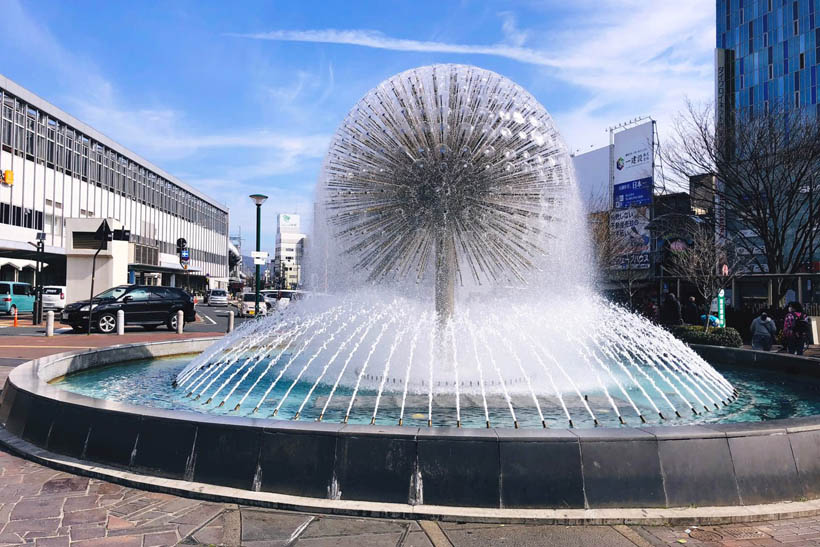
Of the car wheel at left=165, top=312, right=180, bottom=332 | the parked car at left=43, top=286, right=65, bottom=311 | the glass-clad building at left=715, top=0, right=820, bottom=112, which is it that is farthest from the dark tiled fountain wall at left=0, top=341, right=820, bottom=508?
the glass-clad building at left=715, top=0, right=820, bottom=112

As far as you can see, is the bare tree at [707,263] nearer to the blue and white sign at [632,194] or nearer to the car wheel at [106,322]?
the blue and white sign at [632,194]

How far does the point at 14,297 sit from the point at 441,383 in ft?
107

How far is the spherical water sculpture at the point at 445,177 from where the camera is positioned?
28.6 feet

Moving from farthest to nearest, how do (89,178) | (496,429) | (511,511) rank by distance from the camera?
(89,178) → (496,429) → (511,511)

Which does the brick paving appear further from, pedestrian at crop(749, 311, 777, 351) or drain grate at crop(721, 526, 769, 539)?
pedestrian at crop(749, 311, 777, 351)

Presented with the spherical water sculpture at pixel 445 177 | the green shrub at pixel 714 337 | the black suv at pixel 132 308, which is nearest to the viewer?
the spherical water sculpture at pixel 445 177

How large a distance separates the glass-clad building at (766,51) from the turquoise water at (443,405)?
6137cm

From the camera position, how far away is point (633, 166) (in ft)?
148

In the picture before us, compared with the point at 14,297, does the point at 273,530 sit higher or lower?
lower

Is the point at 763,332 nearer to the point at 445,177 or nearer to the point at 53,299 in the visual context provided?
the point at 445,177

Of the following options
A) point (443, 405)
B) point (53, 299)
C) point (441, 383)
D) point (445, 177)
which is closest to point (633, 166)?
point (53, 299)

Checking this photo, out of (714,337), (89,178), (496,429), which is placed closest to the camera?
(496,429)

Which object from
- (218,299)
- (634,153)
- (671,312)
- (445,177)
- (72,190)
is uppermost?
(634,153)

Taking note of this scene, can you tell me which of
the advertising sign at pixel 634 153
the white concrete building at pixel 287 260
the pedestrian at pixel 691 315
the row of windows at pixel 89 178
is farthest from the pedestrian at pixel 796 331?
the white concrete building at pixel 287 260
